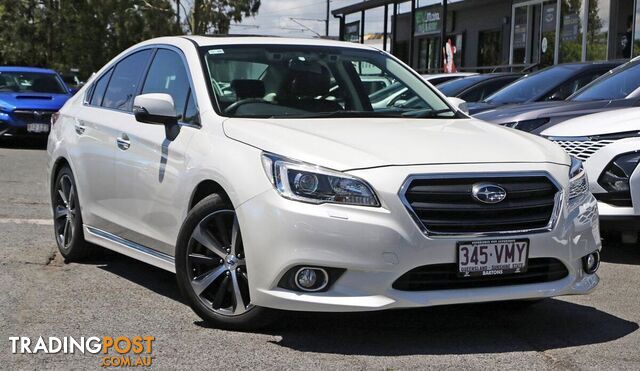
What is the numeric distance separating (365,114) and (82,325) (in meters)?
1.99

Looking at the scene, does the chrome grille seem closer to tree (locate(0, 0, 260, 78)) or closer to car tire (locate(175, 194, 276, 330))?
car tire (locate(175, 194, 276, 330))

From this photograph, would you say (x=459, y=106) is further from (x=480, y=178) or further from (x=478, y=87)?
(x=478, y=87)

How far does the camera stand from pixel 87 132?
6.20 m

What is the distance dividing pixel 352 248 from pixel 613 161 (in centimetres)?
337

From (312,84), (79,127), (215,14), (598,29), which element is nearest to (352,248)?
(312,84)

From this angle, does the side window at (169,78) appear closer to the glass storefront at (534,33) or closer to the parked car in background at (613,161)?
the parked car in background at (613,161)

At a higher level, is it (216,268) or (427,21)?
(427,21)

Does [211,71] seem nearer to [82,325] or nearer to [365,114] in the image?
[365,114]

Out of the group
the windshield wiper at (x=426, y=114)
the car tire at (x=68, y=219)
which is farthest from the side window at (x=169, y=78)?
the windshield wiper at (x=426, y=114)

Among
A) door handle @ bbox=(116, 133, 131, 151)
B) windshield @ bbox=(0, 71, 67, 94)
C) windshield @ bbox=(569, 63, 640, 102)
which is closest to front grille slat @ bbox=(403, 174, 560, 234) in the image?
door handle @ bbox=(116, 133, 131, 151)

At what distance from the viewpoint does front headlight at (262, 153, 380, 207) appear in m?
4.15

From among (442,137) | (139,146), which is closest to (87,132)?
(139,146)

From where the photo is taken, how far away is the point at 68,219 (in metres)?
6.52

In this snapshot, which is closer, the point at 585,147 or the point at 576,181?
the point at 576,181
